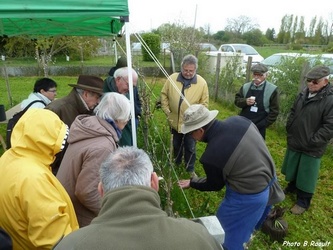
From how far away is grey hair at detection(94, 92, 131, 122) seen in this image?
2051mm

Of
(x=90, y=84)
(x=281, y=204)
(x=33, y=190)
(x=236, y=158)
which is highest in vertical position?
(x=90, y=84)

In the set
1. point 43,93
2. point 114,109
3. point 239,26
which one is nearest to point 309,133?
point 114,109

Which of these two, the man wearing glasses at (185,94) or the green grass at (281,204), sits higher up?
the man wearing glasses at (185,94)

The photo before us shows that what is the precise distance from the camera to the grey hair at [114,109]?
2.05m

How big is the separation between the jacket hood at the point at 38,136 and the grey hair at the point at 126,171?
1.73 feet

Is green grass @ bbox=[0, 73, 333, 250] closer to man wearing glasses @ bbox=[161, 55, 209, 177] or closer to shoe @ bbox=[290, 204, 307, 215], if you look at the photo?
shoe @ bbox=[290, 204, 307, 215]

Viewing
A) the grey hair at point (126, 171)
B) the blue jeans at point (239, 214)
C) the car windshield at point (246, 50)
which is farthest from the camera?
the car windshield at point (246, 50)

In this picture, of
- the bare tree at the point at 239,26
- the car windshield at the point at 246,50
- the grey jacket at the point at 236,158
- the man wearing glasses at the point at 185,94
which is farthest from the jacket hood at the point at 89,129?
the bare tree at the point at 239,26

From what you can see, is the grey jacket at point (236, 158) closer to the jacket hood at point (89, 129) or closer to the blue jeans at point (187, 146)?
the jacket hood at point (89, 129)

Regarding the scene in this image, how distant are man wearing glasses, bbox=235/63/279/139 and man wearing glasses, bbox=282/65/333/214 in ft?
1.12

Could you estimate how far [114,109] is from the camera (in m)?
2.06

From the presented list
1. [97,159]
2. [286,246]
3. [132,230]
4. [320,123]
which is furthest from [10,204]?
[320,123]

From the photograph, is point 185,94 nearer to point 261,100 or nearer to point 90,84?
point 261,100

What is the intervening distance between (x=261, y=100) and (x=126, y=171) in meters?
3.19
